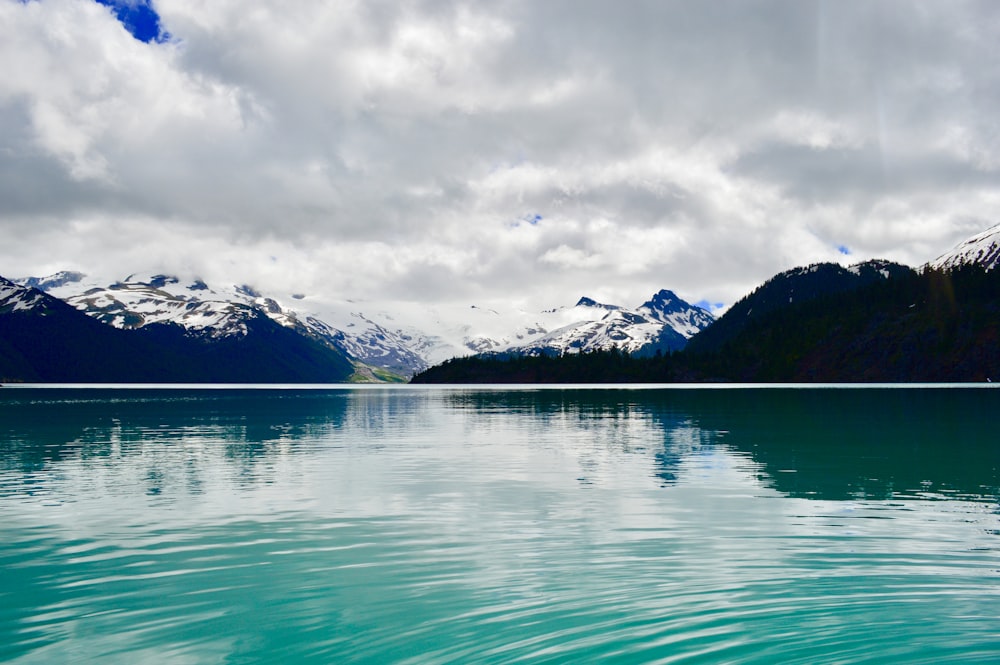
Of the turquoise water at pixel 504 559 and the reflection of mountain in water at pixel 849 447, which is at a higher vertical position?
the turquoise water at pixel 504 559

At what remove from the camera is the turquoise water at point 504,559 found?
1722 cm

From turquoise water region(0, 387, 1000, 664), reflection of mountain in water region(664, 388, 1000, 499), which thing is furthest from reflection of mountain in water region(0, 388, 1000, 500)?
turquoise water region(0, 387, 1000, 664)

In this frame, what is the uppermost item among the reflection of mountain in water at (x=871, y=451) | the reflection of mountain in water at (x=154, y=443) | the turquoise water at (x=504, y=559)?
the reflection of mountain in water at (x=154, y=443)

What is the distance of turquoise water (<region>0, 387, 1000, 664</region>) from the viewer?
17.2 metres

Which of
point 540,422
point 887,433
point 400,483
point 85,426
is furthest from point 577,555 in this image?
point 85,426

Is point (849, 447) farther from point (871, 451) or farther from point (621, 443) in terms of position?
point (621, 443)

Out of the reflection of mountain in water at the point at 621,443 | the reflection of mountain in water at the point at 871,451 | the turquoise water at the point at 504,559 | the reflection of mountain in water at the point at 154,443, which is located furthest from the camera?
the reflection of mountain in water at the point at 154,443

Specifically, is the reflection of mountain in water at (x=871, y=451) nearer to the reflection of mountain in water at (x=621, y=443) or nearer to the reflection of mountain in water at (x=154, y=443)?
the reflection of mountain in water at (x=621, y=443)

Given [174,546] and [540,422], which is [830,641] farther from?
[540,422]

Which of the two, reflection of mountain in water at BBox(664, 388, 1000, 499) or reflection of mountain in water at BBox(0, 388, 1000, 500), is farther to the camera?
reflection of mountain in water at BBox(0, 388, 1000, 500)

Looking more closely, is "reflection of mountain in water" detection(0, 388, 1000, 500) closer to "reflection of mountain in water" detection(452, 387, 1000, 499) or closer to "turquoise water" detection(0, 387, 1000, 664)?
"reflection of mountain in water" detection(452, 387, 1000, 499)

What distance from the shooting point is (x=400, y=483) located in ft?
143

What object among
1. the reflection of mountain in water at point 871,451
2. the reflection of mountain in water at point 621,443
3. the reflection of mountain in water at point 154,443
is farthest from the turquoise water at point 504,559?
the reflection of mountain in water at point 154,443

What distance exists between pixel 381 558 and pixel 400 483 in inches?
727
